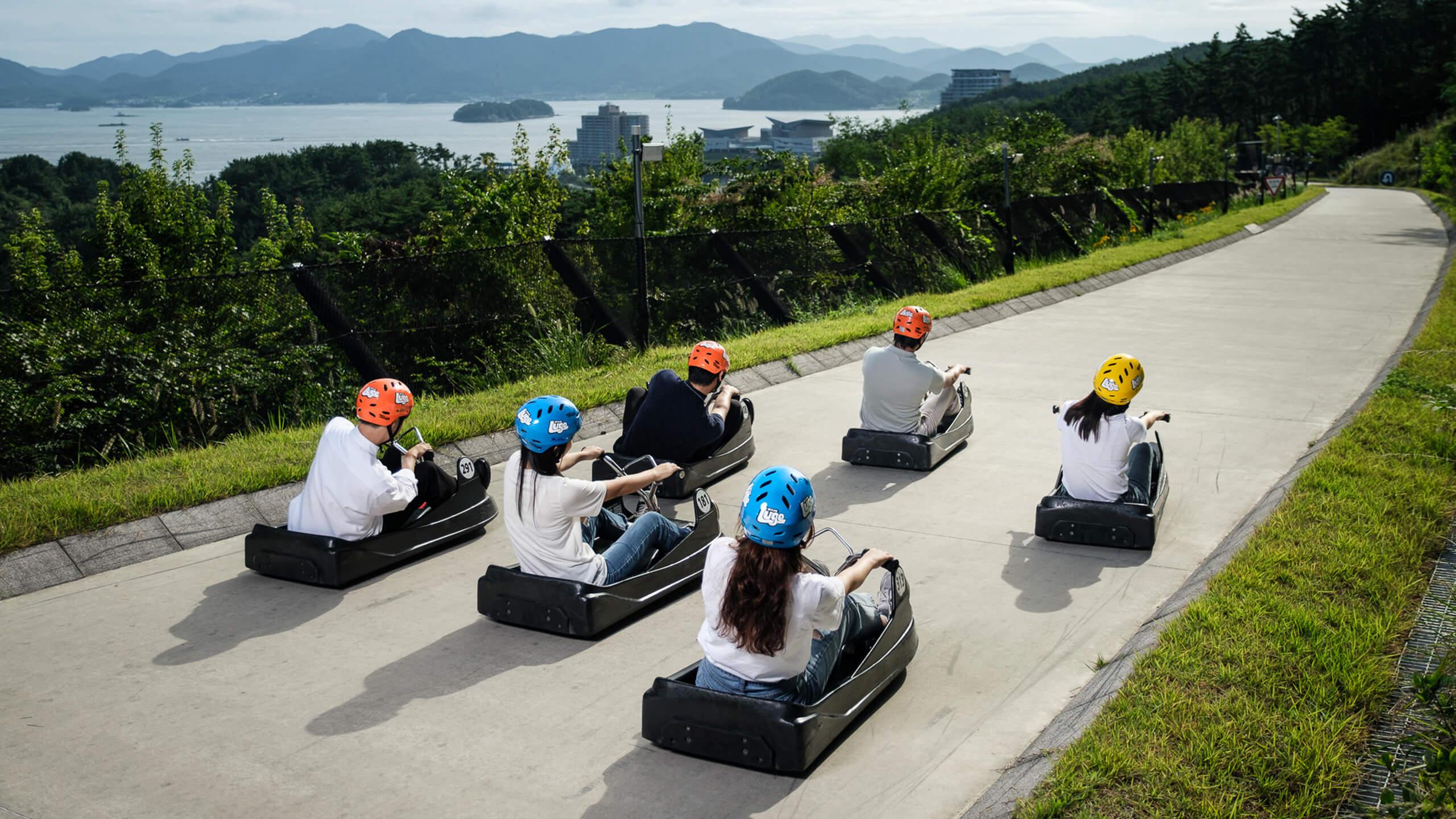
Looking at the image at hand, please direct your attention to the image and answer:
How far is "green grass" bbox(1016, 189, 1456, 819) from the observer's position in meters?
4.29

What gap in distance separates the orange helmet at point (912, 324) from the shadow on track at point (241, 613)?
4905 millimetres

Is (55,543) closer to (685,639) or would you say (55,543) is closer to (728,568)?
(685,639)

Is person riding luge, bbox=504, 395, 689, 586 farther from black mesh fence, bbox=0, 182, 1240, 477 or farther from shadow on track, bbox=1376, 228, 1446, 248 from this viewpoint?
shadow on track, bbox=1376, 228, 1446, 248

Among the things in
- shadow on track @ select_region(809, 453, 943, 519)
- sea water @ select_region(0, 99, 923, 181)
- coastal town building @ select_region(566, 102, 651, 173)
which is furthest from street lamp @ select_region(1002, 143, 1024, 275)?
shadow on track @ select_region(809, 453, 943, 519)

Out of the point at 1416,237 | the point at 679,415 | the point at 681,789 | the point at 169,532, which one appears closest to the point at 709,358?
the point at 679,415

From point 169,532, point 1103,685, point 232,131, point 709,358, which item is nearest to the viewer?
point 1103,685

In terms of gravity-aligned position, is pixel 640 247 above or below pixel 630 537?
above

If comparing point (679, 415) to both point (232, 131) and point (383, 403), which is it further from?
point (232, 131)

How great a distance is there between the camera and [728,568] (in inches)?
189

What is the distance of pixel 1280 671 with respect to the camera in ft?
17.2

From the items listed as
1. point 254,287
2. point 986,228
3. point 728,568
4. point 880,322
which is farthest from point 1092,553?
point 986,228

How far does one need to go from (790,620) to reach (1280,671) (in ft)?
7.70

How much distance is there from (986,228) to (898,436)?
14688mm

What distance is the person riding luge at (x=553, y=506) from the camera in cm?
613
